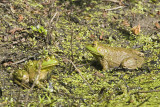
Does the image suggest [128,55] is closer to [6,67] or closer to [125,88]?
[125,88]

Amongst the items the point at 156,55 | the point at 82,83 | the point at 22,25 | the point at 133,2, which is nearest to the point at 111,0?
the point at 133,2

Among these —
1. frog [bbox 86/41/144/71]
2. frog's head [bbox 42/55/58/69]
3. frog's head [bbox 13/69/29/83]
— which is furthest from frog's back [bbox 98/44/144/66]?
frog's head [bbox 13/69/29/83]

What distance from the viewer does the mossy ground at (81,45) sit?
14.5 feet

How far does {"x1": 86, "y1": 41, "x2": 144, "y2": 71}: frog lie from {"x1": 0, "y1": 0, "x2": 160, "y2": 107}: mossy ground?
6.8 inches

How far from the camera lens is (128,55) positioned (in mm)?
5945

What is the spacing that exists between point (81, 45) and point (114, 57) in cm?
→ 114

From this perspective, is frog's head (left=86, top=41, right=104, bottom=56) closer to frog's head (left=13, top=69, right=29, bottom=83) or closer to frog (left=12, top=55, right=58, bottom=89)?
frog (left=12, top=55, right=58, bottom=89)

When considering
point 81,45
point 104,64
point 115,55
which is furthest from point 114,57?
point 81,45

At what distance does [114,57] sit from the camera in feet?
19.5

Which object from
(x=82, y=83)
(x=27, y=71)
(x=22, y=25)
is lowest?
(x=82, y=83)

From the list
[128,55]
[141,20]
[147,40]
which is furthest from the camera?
[141,20]

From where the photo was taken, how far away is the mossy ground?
443cm

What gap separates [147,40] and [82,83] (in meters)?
3.03

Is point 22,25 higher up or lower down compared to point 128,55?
higher up
